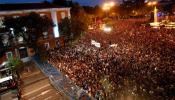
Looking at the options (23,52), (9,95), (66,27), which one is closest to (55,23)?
(66,27)

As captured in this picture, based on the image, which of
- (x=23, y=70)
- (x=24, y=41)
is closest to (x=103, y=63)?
(x=23, y=70)

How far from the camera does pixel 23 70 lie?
26.4 metres

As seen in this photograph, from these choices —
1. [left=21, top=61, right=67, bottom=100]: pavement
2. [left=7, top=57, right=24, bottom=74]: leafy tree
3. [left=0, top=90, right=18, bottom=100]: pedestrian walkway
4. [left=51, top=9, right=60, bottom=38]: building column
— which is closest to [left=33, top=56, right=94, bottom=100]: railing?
[left=21, top=61, right=67, bottom=100]: pavement

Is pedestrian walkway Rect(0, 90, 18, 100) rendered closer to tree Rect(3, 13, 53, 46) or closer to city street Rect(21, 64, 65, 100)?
city street Rect(21, 64, 65, 100)

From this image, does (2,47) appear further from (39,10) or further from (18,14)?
(39,10)

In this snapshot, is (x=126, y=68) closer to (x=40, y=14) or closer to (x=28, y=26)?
(x=28, y=26)

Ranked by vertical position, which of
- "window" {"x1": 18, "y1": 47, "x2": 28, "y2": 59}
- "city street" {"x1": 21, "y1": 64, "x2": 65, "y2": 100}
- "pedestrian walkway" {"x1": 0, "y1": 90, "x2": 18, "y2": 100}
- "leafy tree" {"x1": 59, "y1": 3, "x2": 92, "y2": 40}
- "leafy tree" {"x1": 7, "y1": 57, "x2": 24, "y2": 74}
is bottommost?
"pedestrian walkway" {"x1": 0, "y1": 90, "x2": 18, "y2": 100}

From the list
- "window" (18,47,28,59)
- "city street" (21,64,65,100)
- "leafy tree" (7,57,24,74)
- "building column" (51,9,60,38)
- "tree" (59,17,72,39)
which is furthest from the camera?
"building column" (51,9,60,38)

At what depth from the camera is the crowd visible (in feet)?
48.6

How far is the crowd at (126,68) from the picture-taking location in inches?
583

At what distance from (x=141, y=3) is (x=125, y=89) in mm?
66122

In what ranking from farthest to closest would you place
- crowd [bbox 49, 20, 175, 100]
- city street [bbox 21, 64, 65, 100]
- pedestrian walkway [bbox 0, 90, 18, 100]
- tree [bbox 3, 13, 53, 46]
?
tree [bbox 3, 13, 53, 46] < pedestrian walkway [bbox 0, 90, 18, 100] < city street [bbox 21, 64, 65, 100] < crowd [bbox 49, 20, 175, 100]

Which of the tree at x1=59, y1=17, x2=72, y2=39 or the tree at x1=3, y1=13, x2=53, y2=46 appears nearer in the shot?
the tree at x1=3, y1=13, x2=53, y2=46

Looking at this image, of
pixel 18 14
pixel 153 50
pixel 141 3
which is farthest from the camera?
pixel 141 3
